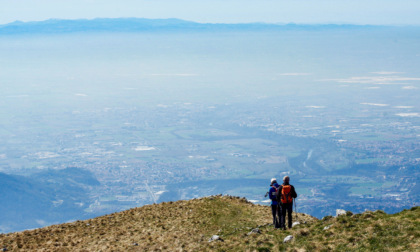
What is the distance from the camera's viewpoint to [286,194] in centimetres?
2239

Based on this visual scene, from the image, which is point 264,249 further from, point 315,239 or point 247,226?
point 247,226

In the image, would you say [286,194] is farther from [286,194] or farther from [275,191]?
[275,191]

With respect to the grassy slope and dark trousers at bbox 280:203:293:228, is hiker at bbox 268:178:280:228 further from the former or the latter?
the grassy slope

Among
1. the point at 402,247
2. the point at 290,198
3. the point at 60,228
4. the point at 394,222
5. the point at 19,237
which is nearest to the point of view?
the point at 402,247

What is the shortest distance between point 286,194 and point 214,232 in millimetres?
4898

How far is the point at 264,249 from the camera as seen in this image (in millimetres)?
19609

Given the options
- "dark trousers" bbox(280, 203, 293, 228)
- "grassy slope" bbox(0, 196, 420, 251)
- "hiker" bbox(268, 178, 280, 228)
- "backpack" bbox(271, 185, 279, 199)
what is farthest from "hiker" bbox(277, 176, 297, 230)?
"grassy slope" bbox(0, 196, 420, 251)

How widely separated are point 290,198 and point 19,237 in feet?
48.3

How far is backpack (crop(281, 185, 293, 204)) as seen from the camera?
878 inches

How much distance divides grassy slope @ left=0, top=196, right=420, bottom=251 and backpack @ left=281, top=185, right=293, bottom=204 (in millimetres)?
1272

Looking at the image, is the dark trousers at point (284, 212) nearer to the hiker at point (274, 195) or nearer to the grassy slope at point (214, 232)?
the hiker at point (274, 195)

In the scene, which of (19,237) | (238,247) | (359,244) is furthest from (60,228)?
(359,244)

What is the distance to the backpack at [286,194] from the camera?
2231 centimetres

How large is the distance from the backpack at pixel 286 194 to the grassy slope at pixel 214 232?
1272 mm
